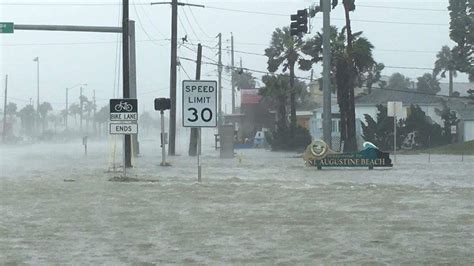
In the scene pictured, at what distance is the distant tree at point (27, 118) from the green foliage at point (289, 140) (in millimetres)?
107205

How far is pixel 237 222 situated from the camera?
11258 mm

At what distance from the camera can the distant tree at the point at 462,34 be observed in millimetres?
61750

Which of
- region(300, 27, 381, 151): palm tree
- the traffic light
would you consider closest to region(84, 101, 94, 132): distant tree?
region(300, 27, 381, 151): palm tree

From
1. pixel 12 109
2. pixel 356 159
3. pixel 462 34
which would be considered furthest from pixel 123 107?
pixel 12 109

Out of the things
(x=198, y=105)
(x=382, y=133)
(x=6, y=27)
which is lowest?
(x=382, y=133)

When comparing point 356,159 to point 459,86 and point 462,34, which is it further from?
point 459,86

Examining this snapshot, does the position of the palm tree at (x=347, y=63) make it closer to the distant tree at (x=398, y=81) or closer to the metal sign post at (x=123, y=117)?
the metal sign post at (x=123, y=117)

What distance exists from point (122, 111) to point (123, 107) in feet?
0.41

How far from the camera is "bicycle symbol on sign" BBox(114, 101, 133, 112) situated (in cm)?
2097

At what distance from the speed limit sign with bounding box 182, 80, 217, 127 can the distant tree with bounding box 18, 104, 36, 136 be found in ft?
460

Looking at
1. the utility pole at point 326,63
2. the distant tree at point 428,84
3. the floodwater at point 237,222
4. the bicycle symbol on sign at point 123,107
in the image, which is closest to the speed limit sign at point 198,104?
the floodwater at point 237,222

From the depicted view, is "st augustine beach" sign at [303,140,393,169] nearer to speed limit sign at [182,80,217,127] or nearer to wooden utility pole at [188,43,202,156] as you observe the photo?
speed limit sign at [182,80,217,127]

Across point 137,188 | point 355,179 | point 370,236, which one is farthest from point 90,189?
point 370,236

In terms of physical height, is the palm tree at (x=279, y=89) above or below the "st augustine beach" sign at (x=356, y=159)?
above
